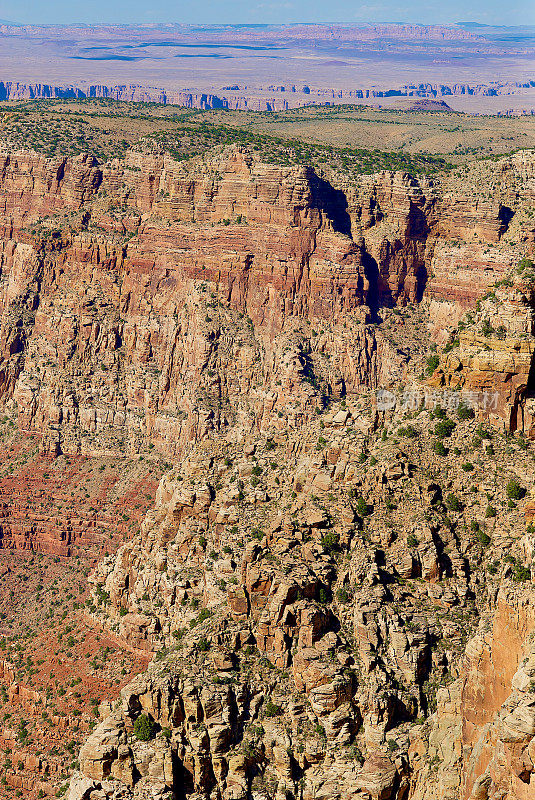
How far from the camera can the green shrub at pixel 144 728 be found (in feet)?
249

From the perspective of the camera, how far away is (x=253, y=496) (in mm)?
89812

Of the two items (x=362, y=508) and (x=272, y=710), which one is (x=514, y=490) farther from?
(x=272, y=710)

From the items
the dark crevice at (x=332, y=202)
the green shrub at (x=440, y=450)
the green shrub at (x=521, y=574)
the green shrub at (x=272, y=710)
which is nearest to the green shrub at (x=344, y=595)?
the green shrub at (x=272, y=710)

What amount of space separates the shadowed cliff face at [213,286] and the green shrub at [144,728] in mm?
75558

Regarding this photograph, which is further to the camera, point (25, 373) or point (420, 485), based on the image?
point (25, 373)

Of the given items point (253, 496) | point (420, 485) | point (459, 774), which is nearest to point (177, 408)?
point (253, 496)

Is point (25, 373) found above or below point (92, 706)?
above

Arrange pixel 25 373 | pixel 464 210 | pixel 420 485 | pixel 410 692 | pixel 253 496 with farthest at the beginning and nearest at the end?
pixel 25 373 → pixel 464 210 → pixel 253 496 → pixel 420 485 → pixel 410 692

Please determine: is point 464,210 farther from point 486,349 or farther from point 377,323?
point 486,349

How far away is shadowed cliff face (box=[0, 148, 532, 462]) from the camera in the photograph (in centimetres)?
15500

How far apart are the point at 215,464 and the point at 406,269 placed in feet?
224

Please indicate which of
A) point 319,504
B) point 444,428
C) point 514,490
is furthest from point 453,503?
point 319,504

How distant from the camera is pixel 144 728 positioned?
76.0 m

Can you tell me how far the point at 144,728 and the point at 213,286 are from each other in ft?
296
